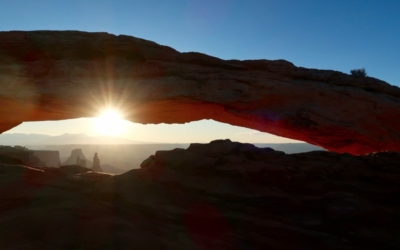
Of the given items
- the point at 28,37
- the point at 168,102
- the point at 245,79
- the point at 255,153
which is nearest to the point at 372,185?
the point at 255,153

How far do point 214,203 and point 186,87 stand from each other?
8.64 meters

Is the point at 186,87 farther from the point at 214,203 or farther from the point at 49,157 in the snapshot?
the point at 49,157

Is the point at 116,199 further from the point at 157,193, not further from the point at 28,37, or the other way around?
the point at 28,37

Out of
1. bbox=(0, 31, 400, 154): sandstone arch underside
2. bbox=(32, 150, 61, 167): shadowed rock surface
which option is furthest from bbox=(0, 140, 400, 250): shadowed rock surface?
bbox=(32, 150, 61, 167): shadowed rock surface

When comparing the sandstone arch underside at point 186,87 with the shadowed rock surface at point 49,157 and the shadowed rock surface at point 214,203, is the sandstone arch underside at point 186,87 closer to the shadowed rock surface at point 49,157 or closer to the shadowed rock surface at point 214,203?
the shadowed rock surface at point 214,203

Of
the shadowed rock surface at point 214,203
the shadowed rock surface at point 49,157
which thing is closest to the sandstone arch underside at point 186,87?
the shadowed rock surface at point 214,203

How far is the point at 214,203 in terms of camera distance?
12430mm

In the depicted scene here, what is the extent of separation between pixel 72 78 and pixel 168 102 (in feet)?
20.3

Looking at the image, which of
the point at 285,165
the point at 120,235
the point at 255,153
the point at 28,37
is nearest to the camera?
the point at 120,235

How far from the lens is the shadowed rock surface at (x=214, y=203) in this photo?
9.12 meters

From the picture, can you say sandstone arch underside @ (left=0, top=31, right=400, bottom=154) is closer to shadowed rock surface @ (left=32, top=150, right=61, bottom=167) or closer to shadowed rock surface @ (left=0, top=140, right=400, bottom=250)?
shadowed rock surface @ (left=0, top=140, right=400, bottom=250)

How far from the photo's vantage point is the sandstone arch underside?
18.3 metres

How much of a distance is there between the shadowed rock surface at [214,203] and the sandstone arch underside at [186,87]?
388cm

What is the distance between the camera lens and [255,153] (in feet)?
51.3
